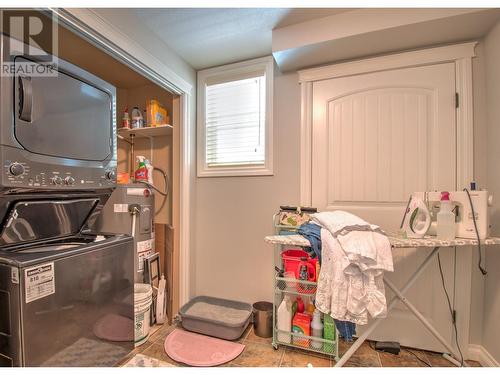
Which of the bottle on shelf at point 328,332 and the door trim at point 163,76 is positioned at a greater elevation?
the door trim at point 163,76

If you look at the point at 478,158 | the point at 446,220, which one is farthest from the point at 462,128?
the point at 446,220

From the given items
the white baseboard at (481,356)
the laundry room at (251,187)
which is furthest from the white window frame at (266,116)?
the white baseboard at (481,356)

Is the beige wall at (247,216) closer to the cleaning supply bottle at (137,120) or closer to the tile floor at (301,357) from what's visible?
the tile floor at (301,357)

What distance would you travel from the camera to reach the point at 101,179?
4.68 ft

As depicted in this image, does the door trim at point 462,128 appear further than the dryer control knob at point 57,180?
Yes

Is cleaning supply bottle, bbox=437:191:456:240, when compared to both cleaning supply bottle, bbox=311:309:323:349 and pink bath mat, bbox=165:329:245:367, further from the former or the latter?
pink bath mat, bbox=165:329:245:367

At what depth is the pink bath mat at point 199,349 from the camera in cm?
156

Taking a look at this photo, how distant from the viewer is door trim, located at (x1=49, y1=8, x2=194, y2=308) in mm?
1292

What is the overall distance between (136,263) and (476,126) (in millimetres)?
2602

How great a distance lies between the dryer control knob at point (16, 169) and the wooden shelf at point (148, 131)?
1.18 meters

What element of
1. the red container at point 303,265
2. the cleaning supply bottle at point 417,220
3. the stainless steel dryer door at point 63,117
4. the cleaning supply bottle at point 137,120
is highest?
the cleaning supply bottle at point 137,120

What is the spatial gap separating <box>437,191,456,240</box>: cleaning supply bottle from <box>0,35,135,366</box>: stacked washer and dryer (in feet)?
6.01

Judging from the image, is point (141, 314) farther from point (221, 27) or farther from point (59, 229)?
point (221, 27)
